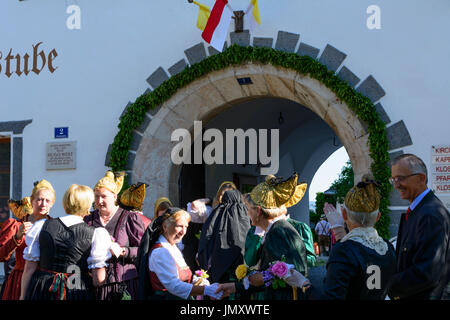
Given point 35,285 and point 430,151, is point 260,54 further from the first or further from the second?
point 35,285

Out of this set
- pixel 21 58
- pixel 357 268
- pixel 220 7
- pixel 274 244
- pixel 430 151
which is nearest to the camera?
pixel 357 268

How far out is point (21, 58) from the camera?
7.71 meters

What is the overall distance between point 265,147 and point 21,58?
18.3 ft

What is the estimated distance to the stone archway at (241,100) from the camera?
6.21 meters

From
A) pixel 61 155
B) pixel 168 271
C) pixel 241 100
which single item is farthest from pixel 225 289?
pixel 61 155

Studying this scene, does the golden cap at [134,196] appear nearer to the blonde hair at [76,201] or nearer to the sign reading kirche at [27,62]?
the blonde hair at [76,201]

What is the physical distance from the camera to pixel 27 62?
7676 millimetres

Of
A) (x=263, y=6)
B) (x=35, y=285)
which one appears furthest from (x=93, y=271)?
(x=263, y=6)

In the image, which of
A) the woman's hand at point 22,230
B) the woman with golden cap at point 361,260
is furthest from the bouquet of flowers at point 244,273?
the woman's hand at point 22,230

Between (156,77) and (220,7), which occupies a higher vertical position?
(220,7)

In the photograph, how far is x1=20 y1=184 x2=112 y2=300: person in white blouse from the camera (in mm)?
3305

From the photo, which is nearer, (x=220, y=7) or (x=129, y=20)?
(x=220, y=7)

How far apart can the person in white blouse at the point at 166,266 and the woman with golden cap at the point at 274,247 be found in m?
0.21

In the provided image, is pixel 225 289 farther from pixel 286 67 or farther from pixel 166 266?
pixel 286 67
